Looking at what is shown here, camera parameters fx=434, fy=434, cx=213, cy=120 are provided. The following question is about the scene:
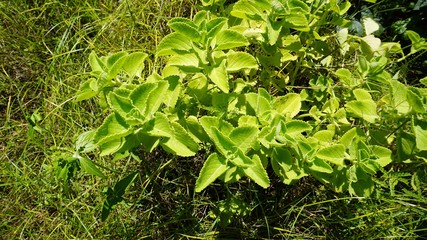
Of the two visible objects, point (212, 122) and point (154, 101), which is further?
point (212, 122)

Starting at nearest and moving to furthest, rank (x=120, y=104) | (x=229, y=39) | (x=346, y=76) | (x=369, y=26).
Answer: (x=120, y=104) < (x=229, y=39) < (x=346, y=76) < (x=369, y=26)

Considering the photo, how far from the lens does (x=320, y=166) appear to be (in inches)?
56.2

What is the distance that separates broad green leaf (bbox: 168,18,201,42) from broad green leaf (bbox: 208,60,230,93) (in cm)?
11

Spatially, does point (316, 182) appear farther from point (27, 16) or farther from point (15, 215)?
point (27, 16)

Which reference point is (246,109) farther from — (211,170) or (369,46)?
(369,46)

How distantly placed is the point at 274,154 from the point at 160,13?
3.87 feet

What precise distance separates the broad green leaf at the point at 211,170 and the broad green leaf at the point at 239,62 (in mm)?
322

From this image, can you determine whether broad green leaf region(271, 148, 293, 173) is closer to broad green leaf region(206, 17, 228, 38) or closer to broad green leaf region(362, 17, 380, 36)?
broad green leaf region(206, 17, 228, 38)

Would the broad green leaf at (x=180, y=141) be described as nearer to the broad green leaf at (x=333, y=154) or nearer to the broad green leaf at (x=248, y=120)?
the broad green leaf at (x=248, y=120)

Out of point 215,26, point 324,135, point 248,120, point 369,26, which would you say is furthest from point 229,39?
point 369,26

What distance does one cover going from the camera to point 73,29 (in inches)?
91.2

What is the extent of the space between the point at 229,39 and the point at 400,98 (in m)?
0.61

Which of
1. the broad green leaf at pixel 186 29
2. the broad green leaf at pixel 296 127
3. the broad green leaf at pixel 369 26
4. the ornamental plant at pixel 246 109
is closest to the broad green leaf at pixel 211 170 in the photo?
the ornamental plant at pixel 246 109

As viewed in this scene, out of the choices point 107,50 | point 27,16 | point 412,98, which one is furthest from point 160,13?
point 412,98
